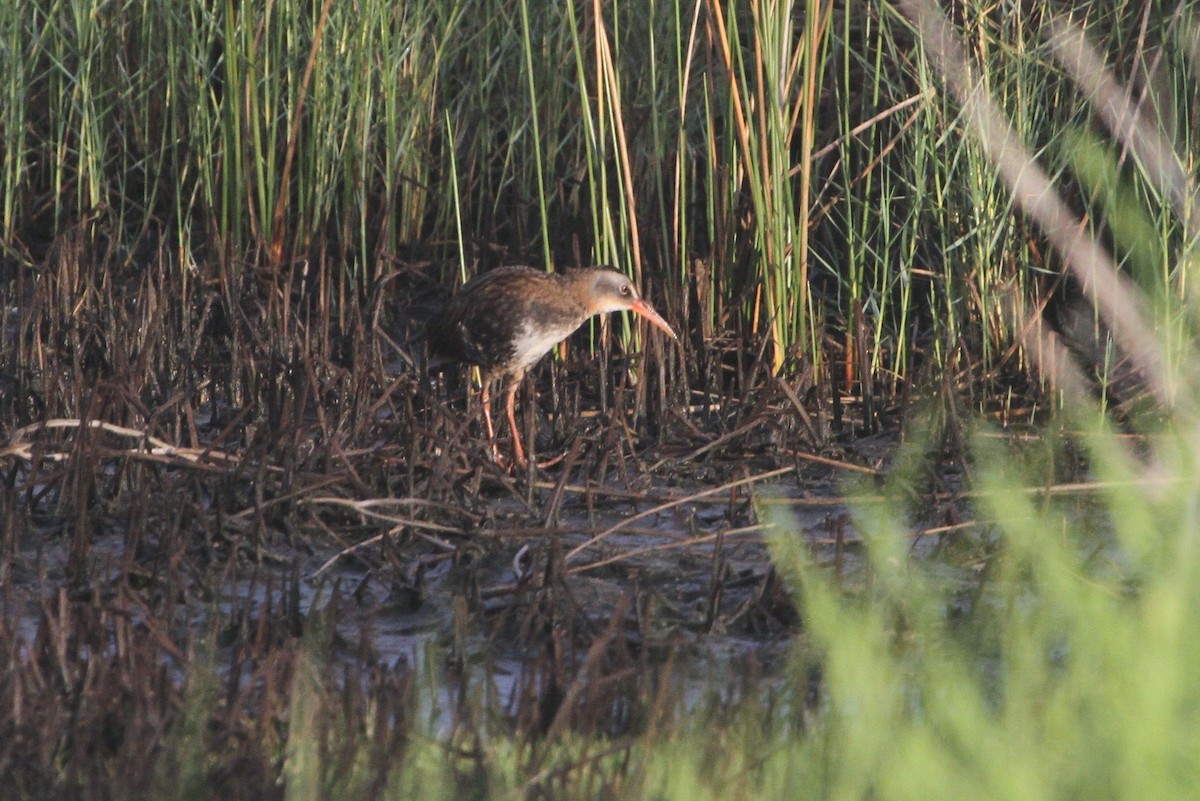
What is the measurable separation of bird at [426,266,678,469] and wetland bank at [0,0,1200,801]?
0.15 meters

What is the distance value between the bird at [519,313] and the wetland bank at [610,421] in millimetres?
146

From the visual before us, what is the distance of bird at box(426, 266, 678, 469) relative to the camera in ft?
16.1

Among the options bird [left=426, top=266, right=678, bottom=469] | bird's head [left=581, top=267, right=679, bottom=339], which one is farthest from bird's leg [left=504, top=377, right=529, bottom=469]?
bird's head [left=581, top=267, right=679, bottom=339]

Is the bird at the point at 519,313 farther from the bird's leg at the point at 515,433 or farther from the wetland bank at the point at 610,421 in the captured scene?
the wetland bank at the point at 610,421

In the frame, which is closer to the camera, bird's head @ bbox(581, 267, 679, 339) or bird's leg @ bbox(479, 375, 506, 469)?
bird's leg @ bbox(479, 375, 506, 469)

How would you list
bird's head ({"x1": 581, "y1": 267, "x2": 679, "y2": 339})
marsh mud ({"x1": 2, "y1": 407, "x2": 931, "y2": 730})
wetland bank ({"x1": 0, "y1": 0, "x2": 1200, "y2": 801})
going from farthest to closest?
bird's head ({"x1": 581, "y1": 267, "x2": 679, "y2": 339}) < marsh mud ({"x1": 2, "y1": 407, "x2": 931, "y2": 730}) < wetland bank ({"x1": 0, "y1": 0, "x2": 1200, "y2": 801})

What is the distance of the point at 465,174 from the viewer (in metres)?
6.67

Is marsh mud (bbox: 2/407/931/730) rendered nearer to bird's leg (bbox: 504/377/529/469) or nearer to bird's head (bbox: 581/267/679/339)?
bird's leg (bbox: 504/377/529/469)

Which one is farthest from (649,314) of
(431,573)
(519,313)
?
(431,573)

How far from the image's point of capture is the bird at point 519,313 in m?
4.91

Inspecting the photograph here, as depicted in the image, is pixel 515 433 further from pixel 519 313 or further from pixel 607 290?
pixel 607 290

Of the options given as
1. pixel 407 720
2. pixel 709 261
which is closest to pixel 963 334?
pixel 709 261

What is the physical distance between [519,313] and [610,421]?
0.49m

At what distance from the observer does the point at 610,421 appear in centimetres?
459
